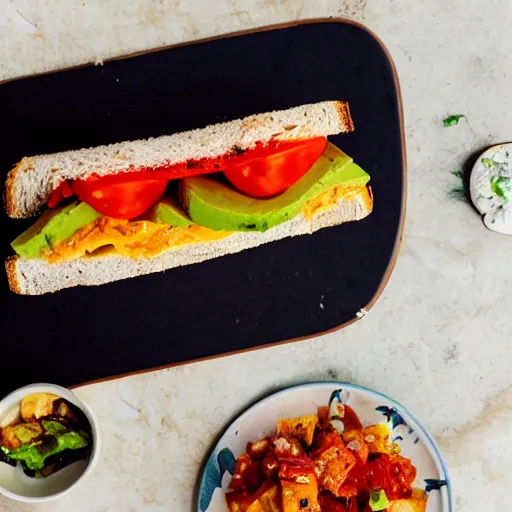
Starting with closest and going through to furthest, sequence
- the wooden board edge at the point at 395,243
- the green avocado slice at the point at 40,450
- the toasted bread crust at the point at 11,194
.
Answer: the toasted bread crust at the point at 11,194, the green avocado slice at the point at 40,450, the wooden board edge at the point at 395,243

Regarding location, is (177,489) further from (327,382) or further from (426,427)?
(426,427)

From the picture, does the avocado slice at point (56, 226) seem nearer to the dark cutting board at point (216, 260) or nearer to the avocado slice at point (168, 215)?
the avocado slice at point (168, 215)

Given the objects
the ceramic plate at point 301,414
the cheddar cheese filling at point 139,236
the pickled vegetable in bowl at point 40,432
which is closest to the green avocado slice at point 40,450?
the pickled vegetable in bowl at point 40,432

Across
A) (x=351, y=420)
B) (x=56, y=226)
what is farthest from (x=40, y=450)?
(x=351, y=420)

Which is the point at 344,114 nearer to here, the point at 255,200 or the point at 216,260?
the point at 255,200

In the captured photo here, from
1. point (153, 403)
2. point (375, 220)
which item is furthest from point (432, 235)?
point (153, 403)

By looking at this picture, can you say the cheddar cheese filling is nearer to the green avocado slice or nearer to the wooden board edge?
the wooden board edge
